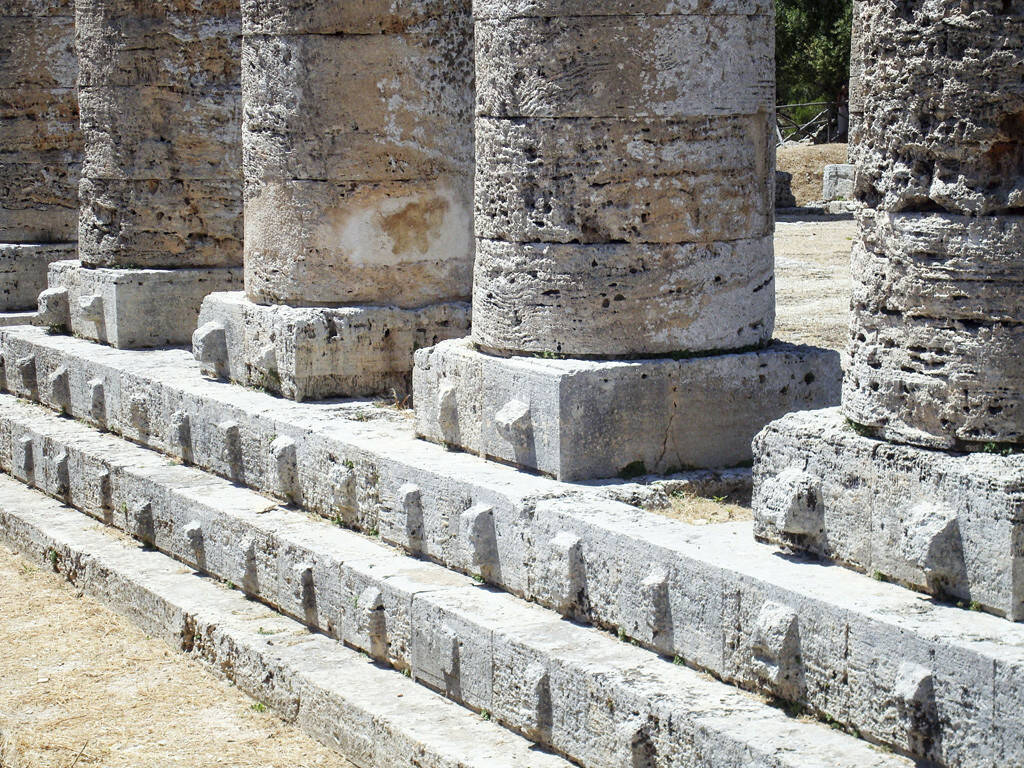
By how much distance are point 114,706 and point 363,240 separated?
2805mm

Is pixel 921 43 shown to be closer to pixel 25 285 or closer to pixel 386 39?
pixel 386 39

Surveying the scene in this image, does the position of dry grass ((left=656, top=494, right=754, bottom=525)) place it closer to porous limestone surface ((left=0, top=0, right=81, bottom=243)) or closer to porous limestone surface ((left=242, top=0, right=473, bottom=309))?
porous limestone surface ((left=242, top=0, right=473, bottom=309))

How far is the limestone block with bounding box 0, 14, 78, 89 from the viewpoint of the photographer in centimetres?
1277

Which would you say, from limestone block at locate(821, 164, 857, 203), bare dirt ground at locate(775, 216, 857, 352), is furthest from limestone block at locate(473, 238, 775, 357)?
limestone block at locate(821, 164, 857, 203)

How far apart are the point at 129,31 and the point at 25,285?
341cm

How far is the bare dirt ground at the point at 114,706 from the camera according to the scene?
635cm

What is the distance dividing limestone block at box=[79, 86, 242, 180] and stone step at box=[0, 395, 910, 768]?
2166 mm

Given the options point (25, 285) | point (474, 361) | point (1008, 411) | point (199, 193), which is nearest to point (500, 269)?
point (474, 361)

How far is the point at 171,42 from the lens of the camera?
1019 cm

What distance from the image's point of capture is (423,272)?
8.62 metres

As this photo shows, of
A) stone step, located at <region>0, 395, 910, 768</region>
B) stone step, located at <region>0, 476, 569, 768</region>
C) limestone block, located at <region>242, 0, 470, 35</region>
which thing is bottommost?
stone step, located at <region>0, 476, 569, 768</region>

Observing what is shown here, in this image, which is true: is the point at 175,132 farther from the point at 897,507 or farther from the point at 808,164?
the point at 808,164

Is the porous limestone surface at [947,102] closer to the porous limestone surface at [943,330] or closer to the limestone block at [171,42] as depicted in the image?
the porous limestone surface at [943,330]

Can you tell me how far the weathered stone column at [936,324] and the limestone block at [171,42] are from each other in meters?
5.86
